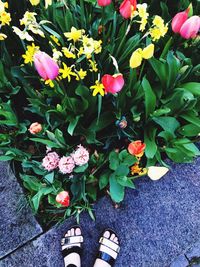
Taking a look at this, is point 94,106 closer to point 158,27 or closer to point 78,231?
point 158,27

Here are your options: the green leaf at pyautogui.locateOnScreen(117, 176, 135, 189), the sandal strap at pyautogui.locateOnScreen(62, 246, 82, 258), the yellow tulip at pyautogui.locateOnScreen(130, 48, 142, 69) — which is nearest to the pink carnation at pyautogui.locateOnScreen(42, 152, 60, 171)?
the green leaf at pyautogui.locateOnScreen(117, 176, 135, 189)

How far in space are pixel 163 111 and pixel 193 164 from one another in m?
0.50

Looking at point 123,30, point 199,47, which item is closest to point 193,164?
point 199,47

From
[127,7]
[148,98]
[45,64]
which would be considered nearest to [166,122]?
[148,98]

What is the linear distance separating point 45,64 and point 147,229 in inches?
36.1

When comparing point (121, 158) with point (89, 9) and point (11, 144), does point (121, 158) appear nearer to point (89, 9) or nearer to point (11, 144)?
point (11, 144)

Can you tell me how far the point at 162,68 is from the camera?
1396 millimetres

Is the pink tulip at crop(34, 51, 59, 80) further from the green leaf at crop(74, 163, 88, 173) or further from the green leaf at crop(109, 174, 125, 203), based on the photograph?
the green leaf at crop(109, 174, 125, 203)

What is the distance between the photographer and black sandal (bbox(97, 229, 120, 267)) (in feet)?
5.09

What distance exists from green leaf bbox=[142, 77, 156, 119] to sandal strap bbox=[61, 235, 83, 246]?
62 cm

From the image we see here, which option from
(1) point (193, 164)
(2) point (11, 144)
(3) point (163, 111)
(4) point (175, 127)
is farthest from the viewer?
(1) point (193, 164)

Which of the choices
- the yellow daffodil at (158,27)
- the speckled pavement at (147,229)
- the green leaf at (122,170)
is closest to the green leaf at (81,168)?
the green leaf at (122,170)

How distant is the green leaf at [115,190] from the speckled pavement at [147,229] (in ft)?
0.77

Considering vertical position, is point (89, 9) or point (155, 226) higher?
point (89, 9)
